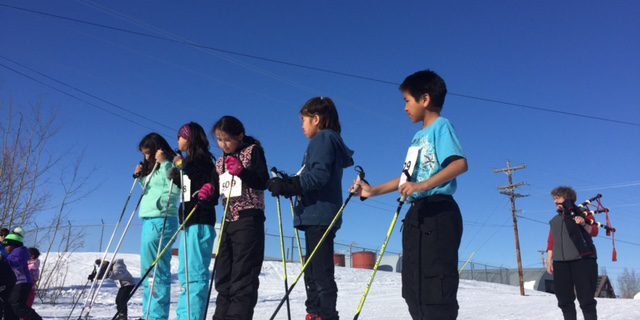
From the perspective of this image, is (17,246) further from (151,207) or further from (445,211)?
(445,211)

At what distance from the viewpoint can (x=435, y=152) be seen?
2699 mm

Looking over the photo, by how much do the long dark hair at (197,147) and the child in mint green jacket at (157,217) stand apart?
0.37 meters

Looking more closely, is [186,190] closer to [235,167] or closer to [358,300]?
[235,167]

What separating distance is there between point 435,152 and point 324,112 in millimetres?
1471

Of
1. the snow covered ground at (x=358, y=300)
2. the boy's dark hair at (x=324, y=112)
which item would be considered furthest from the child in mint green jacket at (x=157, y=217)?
the snow covered ground at (x=358, y=300)

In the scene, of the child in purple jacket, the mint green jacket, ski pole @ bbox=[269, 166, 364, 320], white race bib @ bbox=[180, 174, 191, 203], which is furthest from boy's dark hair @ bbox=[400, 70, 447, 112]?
the child in purple jacket

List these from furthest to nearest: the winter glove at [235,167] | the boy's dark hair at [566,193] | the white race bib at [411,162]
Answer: the boy's dark hair at [566,193]
the winter glove at [235,167]
the white race bib at [411,162]

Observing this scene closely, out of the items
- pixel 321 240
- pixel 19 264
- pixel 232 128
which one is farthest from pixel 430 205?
pixel 19 264

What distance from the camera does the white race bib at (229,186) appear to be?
3.72 meters

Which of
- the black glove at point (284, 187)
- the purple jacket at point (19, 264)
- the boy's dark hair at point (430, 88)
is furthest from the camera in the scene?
the purple jacket at point (19, 264)

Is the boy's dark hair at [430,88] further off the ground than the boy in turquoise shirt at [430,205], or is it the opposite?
the boy's dark hair at [430,88]

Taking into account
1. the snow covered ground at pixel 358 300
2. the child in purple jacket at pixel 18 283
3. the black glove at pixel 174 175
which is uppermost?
the black glove at pixel 174 175

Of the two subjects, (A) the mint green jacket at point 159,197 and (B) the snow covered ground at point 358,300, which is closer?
(A) the mint green jacket at point 159,197

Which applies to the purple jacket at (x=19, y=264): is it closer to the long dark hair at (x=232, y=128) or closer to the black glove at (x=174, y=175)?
the black glove at (x=174, y=175)
